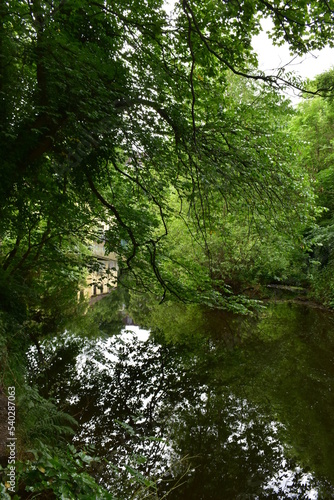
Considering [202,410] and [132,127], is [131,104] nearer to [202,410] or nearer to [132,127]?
[132,127]

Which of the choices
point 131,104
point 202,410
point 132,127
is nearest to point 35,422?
point 202,410

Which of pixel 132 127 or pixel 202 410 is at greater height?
pixel 132 127

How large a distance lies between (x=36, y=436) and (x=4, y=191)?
344 cm

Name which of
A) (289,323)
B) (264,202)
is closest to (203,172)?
(264,202)

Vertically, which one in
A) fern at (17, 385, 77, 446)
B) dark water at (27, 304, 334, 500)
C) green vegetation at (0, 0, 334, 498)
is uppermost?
green vegetation at (0, 0, 334, 498)

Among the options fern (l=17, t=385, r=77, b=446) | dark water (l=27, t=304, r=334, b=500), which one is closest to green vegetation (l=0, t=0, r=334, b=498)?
fern (l=17, t=385, r=77, b=446)

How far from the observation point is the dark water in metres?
4.55

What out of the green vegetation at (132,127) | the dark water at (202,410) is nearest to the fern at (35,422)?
the green vegetation at (132,127)

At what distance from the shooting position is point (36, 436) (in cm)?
412

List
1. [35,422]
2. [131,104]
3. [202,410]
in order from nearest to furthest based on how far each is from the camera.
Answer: [35,422], [131,104], [202,410]

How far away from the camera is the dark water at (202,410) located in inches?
179

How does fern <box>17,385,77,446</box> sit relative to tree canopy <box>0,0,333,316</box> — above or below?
below

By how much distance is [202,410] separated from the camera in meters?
6.46

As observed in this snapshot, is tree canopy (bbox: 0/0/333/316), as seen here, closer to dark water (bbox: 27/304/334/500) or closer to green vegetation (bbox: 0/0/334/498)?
green vegetation (bbox: 0/0/334/498)
